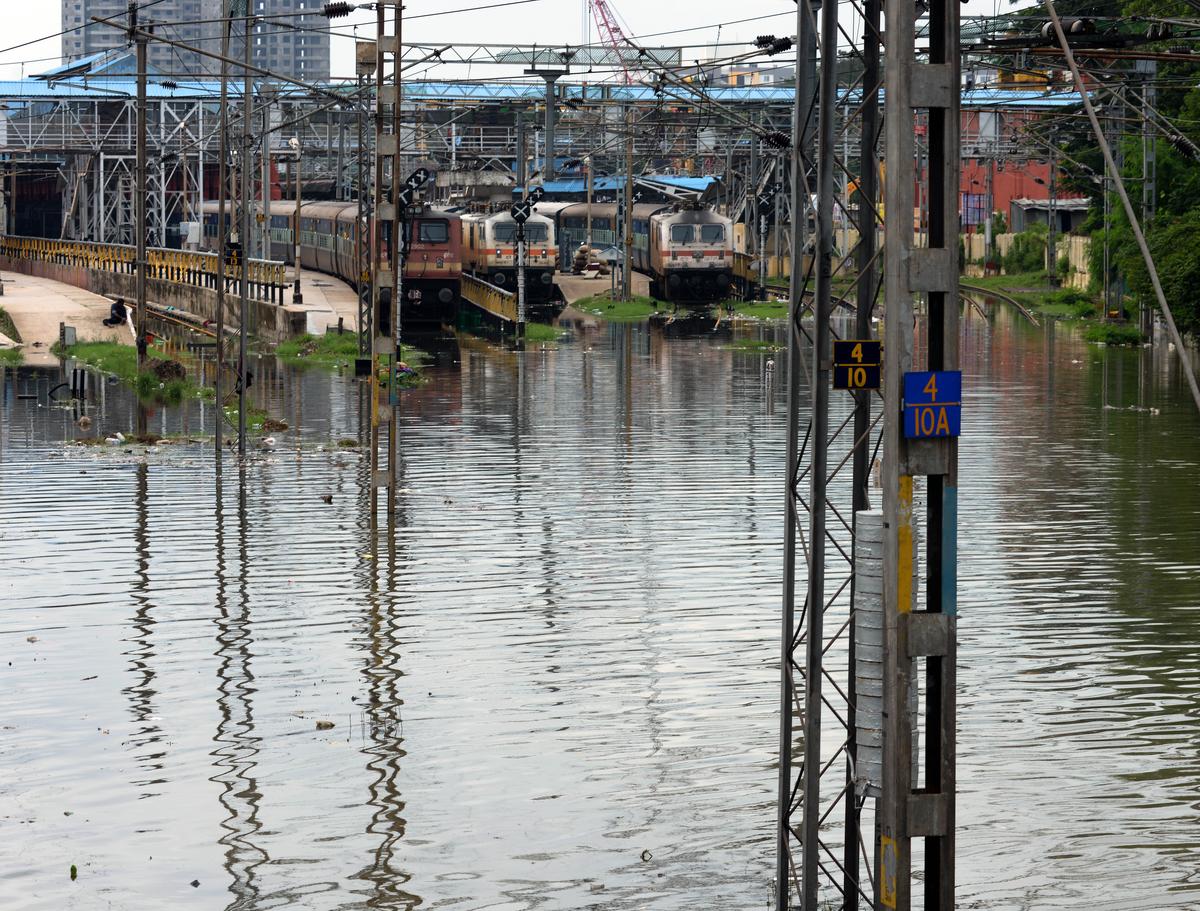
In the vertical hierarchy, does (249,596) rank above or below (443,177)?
below

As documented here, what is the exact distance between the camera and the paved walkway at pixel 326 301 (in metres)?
54.8

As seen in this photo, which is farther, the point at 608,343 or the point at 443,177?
the point at 443,177

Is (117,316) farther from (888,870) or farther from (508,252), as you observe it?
(888,870)

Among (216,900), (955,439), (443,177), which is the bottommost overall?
(216,900)

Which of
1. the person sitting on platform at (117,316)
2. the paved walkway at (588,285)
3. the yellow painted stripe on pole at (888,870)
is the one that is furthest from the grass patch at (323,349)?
the yellow painted stripe on pole at (888,870)

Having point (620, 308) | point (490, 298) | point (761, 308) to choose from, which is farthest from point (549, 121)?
point (490, 298)

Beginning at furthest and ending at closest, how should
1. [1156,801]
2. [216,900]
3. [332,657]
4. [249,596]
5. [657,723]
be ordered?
1. [249,596]
2. [332,657]
3. [657,723]
4. [1156,801]
5. [216,900]

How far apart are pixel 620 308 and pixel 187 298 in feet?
53.8

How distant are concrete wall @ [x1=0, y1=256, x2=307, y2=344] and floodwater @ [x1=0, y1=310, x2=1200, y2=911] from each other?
21841mm

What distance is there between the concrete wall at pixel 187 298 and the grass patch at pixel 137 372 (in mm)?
3642

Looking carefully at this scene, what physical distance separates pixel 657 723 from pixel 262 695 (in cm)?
309

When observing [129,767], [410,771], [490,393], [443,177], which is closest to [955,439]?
[410,771]

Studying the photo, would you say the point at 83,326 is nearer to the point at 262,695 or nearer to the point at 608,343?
the point at 608,343

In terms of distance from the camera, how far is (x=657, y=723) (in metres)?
14.4
